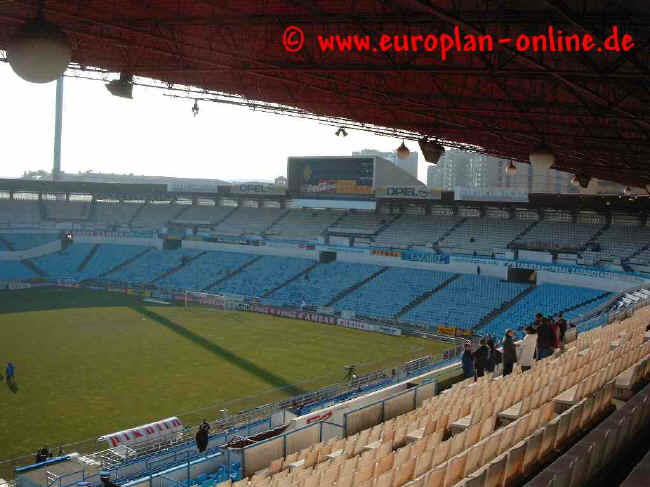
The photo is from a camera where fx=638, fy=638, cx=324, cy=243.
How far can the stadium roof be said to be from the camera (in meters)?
7.83

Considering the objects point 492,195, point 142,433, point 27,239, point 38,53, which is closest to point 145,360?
point 142,433

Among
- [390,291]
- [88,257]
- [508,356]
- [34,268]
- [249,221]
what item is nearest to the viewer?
[508,356]

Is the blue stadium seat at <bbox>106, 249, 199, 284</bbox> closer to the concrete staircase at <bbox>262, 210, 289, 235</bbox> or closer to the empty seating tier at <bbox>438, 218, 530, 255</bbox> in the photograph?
the concrete staircase at <bbox>262, 210, 289, 235</bbox>

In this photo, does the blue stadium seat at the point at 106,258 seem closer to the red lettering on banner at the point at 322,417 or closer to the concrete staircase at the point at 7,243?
the concrete staircase at the point at 7,243

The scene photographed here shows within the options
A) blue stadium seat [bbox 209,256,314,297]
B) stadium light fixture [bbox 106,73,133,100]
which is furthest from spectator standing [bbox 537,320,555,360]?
blue stadium seat [bbox 209,256,314,297]

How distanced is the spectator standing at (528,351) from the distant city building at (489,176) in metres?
85.0

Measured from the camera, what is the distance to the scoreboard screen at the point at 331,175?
168 feet

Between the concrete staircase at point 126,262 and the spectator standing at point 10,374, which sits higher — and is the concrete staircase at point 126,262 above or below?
above

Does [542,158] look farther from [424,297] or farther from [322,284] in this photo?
[322,284]

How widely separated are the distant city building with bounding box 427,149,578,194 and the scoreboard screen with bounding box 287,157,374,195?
49188 millimetres

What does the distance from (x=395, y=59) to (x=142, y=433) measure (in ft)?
39.2

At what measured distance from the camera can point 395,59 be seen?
10.0 metres

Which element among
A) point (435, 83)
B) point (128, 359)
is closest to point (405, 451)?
point (435, 83)

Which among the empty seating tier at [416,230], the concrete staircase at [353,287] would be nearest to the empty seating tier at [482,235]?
the empty seating tier at [416,230]
